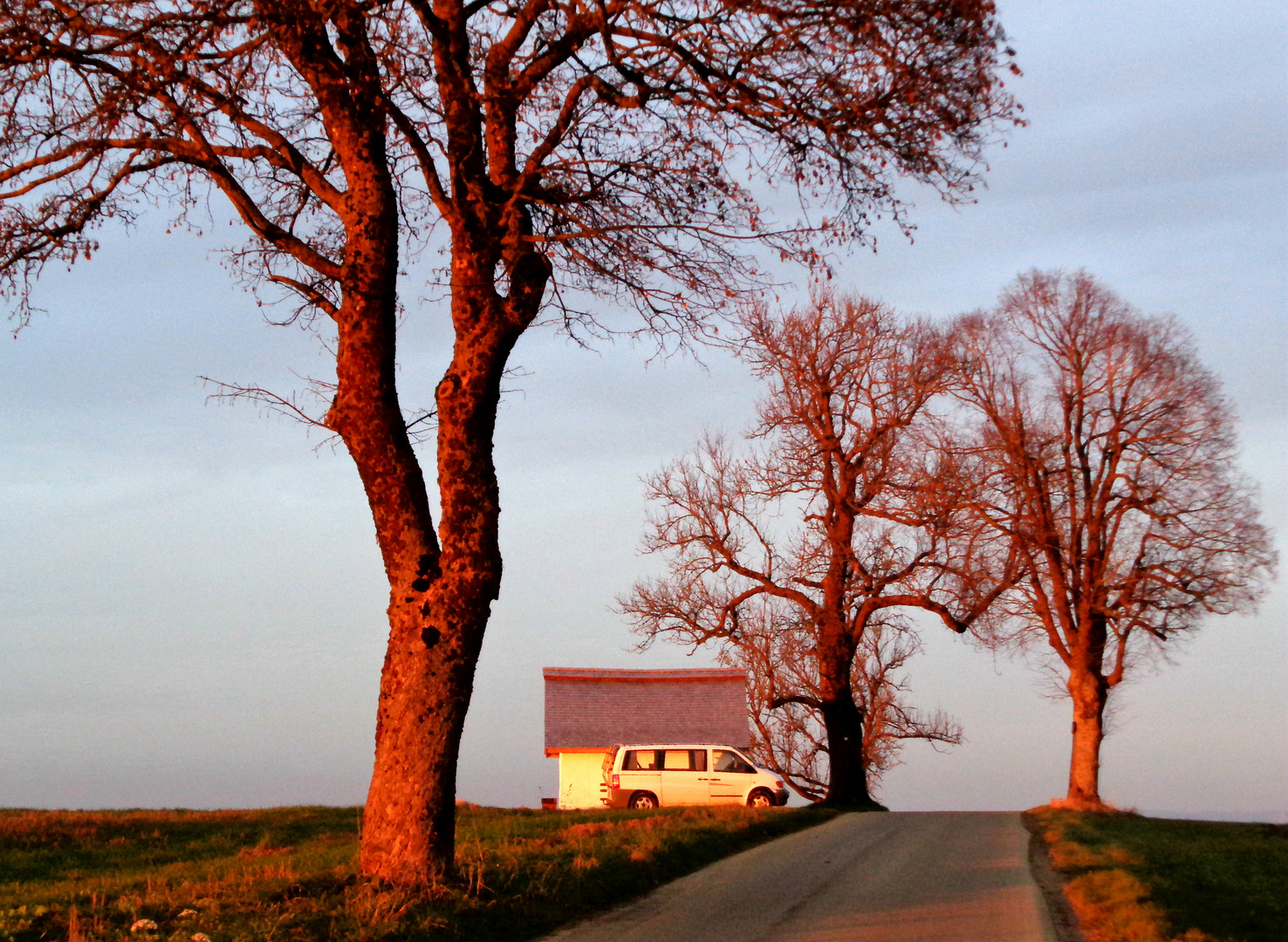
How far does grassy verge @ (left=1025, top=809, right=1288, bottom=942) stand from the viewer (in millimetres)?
10039

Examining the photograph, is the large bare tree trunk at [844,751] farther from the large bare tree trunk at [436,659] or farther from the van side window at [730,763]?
the large bare tree trunk at [436,659]

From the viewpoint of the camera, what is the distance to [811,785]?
144 feet

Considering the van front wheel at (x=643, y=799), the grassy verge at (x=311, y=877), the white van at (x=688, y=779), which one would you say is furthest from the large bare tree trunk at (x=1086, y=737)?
the grassy verge at (x=311, y=877)

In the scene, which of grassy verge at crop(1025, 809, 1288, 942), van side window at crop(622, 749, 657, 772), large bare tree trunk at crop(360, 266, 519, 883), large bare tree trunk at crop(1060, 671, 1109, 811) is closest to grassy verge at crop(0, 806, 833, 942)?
large bare tree trunk at crop(360, 266, 519, 883)

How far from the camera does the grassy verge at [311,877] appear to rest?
8.40 m

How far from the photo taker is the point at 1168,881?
1315 cm

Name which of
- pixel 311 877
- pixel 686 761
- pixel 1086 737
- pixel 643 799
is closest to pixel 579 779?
pixel 643 799

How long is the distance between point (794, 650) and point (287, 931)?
26.2m

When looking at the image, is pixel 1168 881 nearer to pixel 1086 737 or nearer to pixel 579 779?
pixel 1086 737

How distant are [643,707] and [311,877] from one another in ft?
122

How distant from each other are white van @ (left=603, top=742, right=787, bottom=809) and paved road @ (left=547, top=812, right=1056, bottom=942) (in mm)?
13672

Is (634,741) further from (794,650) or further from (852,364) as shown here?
(852,364)

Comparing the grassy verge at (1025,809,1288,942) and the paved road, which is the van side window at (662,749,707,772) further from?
the paved road

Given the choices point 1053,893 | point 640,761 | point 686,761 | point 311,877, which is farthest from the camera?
point 640,761
